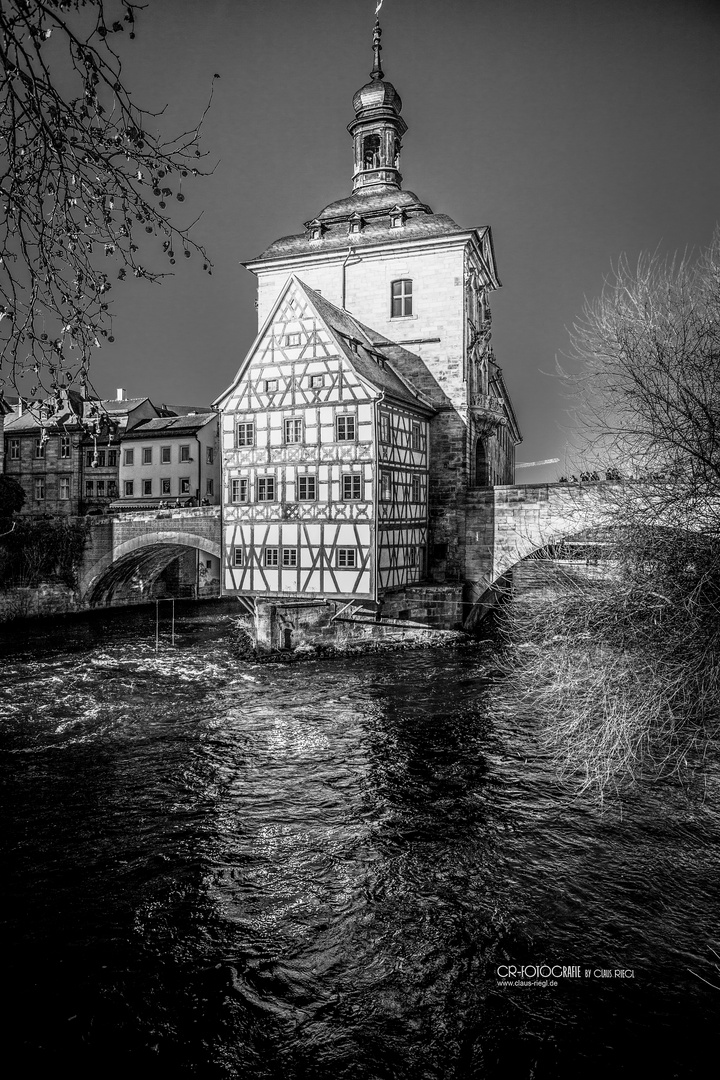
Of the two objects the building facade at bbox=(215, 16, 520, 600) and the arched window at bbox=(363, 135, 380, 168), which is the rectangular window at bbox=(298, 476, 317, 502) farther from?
the arched window at bbox=(363, 135, 380, 168)

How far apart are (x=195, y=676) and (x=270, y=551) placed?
4490 mm

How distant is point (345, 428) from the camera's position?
2059 cm

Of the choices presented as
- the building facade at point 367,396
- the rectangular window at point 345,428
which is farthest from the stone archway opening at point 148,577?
the rectangular window at point 345,428

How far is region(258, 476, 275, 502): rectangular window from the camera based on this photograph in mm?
21875

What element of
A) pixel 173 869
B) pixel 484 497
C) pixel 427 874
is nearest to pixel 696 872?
pixel 427 874

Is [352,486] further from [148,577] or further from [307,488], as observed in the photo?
[148,577]

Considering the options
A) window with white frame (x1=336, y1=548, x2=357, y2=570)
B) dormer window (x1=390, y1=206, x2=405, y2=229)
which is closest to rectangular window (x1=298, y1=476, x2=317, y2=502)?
window with white frame (x1=336, y1=548, x2=357, y2=570)

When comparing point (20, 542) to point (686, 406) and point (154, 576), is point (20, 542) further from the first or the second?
point (686, 406)

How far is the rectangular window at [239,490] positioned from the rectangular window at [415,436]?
5669 mm

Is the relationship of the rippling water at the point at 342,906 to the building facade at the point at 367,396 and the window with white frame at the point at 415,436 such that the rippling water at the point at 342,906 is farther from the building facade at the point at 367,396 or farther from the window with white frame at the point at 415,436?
the window with white frame at the point at 415,436

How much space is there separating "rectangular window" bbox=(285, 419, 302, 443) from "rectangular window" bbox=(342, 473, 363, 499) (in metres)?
2.02

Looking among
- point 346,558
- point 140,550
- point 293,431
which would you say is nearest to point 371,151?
point 293,431

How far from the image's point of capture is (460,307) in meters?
26.5

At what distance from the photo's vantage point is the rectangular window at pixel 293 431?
21312 millimetres
